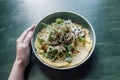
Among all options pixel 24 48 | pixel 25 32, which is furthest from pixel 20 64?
pixel 25 32

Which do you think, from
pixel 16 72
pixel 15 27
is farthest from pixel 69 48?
pixel 15 27

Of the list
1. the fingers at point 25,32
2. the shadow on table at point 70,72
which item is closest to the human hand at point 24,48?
the fingers at point 25,32

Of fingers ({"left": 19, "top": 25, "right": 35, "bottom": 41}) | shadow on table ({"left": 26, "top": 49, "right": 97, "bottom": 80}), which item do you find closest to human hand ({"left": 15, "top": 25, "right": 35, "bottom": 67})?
fingers ({"left": 19, "top": 25, "right": 35, "bottom": 41})

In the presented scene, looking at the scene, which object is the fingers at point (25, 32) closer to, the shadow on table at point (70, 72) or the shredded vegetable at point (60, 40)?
the shredded vegetable at point (60, 40)

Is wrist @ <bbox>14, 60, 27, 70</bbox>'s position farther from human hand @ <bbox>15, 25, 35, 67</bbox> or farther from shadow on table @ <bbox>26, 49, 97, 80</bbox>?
shadow on table @ <bbox>26, 49, 97, 80</bbox>

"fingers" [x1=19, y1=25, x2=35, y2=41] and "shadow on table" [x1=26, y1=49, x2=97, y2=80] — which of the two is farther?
"fingers" [x1=19, y1=25, x2=35, y2=41]

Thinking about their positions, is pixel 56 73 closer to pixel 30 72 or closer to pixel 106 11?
pixel 30 72

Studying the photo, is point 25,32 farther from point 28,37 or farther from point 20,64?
point 20,64
